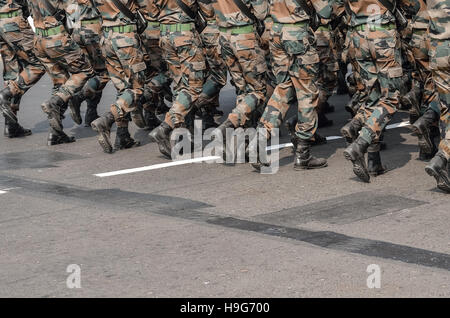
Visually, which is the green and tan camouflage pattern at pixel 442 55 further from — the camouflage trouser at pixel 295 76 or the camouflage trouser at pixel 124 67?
the camouflage trouser at pixel 124 67

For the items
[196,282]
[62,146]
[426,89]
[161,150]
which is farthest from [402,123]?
[196,282]

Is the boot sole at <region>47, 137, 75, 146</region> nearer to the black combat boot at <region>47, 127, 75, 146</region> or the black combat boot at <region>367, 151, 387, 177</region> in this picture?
the black combat boot at <region>47, 127, 75, 146</region>

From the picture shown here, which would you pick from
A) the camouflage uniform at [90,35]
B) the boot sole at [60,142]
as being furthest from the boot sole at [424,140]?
the boot sole at [60,142]

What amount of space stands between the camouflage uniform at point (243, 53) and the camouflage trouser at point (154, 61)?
1541 mm

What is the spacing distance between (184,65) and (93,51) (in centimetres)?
165

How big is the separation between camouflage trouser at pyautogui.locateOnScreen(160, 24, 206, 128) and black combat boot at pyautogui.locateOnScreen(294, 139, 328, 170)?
4.79 feet

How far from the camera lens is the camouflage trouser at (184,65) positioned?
1024 centimetres

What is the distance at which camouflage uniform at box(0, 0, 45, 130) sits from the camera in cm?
1195

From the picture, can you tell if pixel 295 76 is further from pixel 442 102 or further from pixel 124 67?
pixel 124 67

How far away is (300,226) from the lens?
7.33 meters

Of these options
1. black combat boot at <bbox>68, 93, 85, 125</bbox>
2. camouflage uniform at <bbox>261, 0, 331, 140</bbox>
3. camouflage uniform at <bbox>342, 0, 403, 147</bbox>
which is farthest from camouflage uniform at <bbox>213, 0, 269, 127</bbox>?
black combat boot at <bbox>68, 93, 85, 125</bbox>

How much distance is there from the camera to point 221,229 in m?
7.30

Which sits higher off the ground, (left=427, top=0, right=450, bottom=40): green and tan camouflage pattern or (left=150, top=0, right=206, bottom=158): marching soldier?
(left=427, top=0, right=450, bottom=40): green and tan camouflage pattern

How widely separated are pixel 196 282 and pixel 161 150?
426cm
